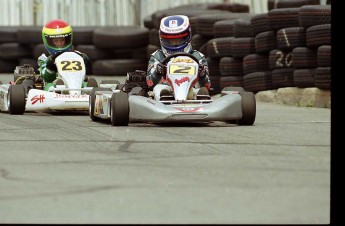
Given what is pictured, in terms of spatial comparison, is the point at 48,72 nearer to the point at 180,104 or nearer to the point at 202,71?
the point at 202,71

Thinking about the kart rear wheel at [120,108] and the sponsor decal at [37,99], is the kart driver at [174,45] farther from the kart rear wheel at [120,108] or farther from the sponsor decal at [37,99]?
the sponsor decal at [37,99]

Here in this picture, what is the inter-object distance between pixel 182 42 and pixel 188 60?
0.58 meters

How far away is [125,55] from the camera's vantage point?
19.8 m

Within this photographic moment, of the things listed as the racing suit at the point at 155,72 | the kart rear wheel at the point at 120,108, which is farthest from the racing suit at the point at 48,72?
the kart rear wheel at the point at 120,108

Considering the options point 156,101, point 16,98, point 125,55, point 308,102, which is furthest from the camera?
point 125,55

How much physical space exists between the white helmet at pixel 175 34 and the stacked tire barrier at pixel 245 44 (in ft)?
7.12

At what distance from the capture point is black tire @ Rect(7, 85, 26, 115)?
451 inches

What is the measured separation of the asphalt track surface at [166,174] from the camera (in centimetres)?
485

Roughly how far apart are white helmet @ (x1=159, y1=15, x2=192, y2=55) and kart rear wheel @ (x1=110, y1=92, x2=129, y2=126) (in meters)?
1.29

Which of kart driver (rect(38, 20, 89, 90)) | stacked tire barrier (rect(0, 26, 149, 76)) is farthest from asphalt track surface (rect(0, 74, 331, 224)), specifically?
stacked tire barrier (rect(0, 26, 149, 76))

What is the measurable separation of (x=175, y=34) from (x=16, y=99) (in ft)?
7.01

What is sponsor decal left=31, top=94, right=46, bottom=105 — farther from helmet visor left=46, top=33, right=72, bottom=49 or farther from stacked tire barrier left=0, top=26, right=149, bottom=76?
stacked tire barrier left=0, top=26, right=149, bottom=76
